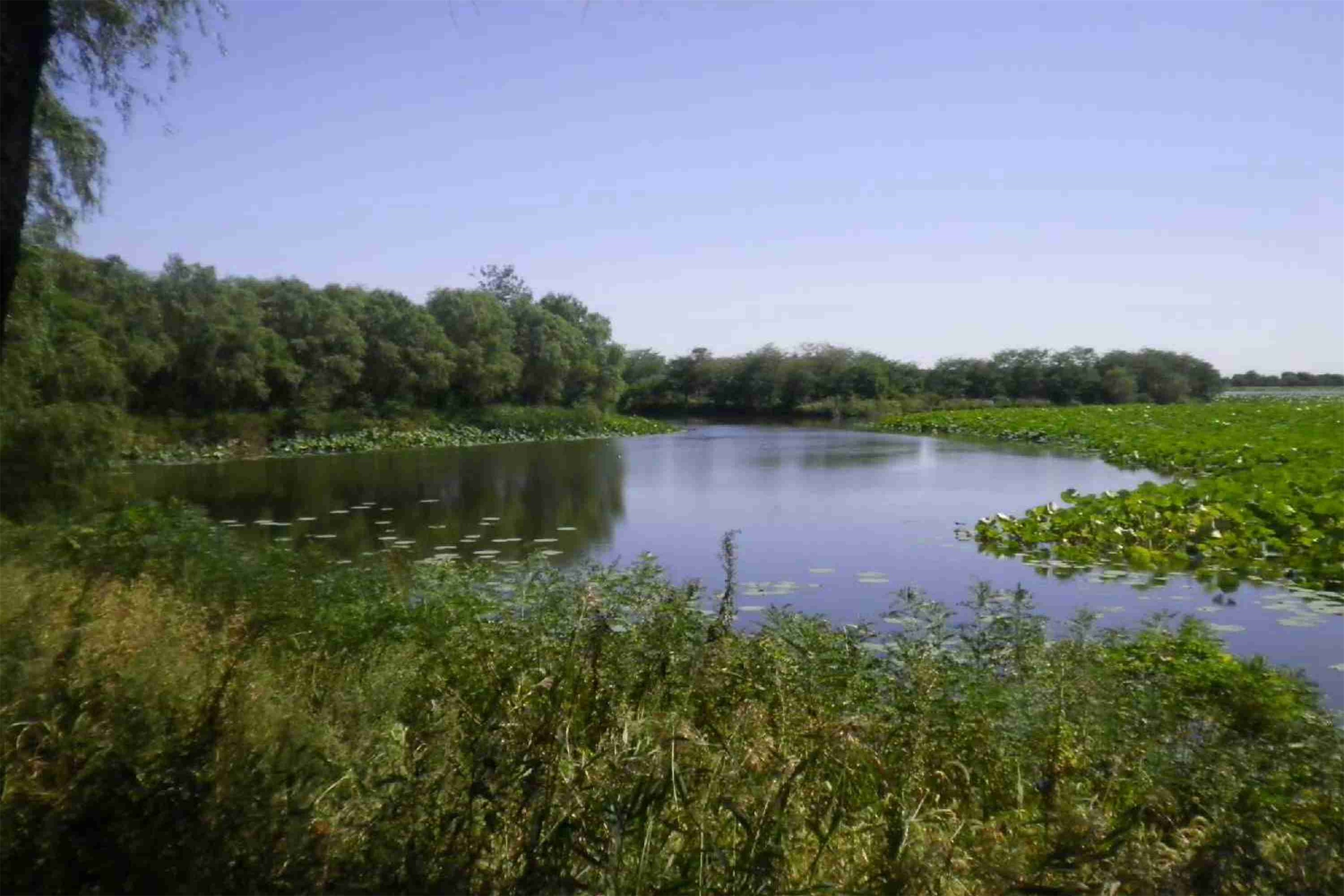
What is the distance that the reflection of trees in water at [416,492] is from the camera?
13.6 m

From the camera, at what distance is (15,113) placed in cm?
310

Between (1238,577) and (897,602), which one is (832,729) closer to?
(897,602)

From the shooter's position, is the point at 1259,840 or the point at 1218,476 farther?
the point at 1218,476

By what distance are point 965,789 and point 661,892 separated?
5.45 ft

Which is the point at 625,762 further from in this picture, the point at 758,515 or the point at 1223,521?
the point at 758,515

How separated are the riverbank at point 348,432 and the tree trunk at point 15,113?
57.3 ft

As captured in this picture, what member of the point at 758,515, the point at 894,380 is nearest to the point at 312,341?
the point at 758,515


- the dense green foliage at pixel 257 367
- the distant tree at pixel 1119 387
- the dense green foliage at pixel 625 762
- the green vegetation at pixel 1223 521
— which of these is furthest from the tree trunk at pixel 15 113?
the distant tree at pixel 1119 387

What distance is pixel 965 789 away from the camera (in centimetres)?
397

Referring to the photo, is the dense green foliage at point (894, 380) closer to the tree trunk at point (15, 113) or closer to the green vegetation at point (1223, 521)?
the green vegetation at point (1223, 521)

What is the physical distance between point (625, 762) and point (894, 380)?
2252 inches

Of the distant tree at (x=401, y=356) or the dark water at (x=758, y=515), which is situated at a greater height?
the distant tree at (x=401, y=356)

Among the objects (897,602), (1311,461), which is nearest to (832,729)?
(897,602)

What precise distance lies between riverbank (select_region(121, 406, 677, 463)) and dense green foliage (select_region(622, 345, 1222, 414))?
12.4 metres
